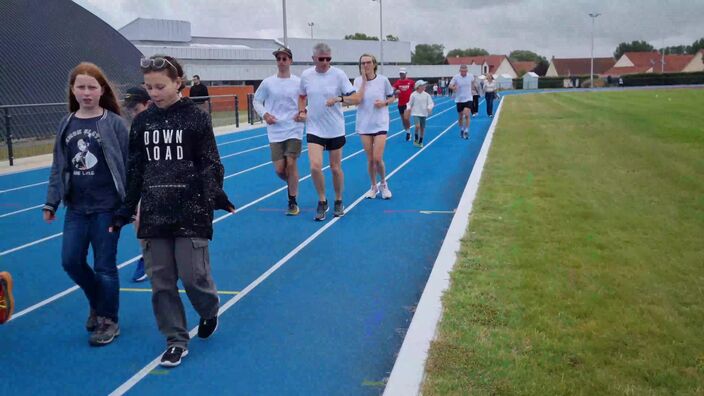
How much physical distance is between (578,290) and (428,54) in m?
146

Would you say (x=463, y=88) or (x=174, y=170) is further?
(x=463, y=88)

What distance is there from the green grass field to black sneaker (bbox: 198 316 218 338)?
1.50 m

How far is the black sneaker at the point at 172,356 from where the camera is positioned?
4455 millimetres

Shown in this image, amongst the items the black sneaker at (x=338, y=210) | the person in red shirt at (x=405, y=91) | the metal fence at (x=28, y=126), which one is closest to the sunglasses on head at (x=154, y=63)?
the black sneaker at (x=338, y=210)

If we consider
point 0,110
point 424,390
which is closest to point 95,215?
point 424,390

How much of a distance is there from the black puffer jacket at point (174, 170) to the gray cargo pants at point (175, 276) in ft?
Answer: 0.28

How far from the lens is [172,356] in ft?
14.7

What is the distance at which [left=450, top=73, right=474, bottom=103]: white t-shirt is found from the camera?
2003cm

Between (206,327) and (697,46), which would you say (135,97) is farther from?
(697,46)

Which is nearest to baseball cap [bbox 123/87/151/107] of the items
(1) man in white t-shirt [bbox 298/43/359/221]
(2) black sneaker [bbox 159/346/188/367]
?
(2) black sneaker [bbox 159/346/188/367]

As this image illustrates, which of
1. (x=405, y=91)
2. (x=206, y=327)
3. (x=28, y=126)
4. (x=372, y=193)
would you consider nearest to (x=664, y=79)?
(x=405, y=91)

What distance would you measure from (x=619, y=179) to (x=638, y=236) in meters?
4.07

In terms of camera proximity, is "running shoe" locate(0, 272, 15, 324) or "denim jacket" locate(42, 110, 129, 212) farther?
"denim jacket" locate(42, 110, 129, 212)

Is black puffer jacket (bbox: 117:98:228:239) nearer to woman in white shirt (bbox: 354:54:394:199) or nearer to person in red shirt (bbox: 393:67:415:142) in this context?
woman in white shirt (bbox: 354:54:394:199)
